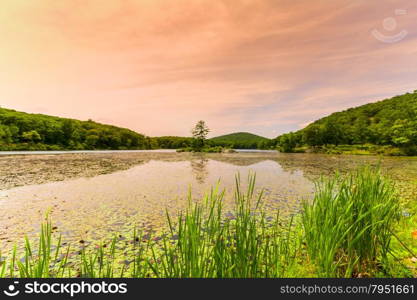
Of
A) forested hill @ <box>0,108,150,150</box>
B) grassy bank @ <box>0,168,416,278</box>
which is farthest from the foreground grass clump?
forested hill @ <box>0,108,150,150</box>

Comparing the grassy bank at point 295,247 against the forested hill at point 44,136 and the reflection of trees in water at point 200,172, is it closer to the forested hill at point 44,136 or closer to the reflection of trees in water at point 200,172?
the reflection of trees in water at point 200,172

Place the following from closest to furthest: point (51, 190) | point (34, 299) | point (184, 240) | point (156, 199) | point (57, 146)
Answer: point (34, 299) → point (184, 240) → point (156, 199) → point (51, 190) → point (57, 146)

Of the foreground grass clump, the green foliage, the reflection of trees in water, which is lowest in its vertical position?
the reflection of trees in water

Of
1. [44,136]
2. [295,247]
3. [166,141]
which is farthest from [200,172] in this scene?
[166,141]

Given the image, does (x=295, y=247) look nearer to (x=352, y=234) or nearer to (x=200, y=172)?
(x=352, y=234)

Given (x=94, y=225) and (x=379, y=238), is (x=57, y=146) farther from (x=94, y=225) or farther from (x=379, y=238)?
(x=379, y=238)

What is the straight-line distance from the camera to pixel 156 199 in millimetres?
11156

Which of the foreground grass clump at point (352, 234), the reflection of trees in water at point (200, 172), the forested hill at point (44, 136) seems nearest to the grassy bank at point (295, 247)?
the foreground grass clump at point (352, 234)

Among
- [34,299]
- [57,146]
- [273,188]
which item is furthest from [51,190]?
[57,146]

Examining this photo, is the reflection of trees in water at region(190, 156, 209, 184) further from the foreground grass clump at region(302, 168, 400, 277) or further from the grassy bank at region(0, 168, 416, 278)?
the foreground grass clump at region(302, 168, 400, 277)

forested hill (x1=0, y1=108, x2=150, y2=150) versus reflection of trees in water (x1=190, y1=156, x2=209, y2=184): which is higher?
forested hill (x1=0, y1=108, x2=150, y2=150)

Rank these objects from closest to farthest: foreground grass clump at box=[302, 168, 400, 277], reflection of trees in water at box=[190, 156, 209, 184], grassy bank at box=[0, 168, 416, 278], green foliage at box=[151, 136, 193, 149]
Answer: grassy bank at box=[0, 168, 416, 278], foreground grass clump at box=[302, 168, 400, 277], reflection of trees in water at box=[190, 156, 209, 184], green foliage at box=[151, 136, 193, 149]

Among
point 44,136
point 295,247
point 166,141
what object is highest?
point 44,136

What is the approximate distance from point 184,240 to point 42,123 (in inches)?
4684
